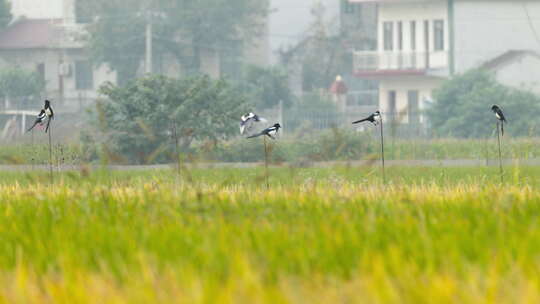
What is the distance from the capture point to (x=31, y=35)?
305ft

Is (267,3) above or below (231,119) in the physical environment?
above

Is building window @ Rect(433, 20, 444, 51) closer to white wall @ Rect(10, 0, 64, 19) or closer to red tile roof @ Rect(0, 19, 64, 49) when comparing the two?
red tile roof @ Rect(0, 19, 64, 49)

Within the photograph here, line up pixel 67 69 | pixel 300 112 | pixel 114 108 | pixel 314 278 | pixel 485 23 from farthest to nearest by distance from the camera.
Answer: pixel 67 69
pixel 485 23
pixel 300 112
pixel 114 108
pixel 314 278

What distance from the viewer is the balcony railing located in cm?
7644

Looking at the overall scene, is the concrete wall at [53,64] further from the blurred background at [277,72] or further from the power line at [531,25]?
the power line at [531,25]

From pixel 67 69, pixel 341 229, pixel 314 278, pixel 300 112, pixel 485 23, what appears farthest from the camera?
pixel 67 69

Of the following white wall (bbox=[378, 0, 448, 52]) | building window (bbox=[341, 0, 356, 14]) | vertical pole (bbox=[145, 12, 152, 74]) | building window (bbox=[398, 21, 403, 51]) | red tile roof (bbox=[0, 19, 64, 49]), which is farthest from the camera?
building window (bbox=[341, 0, 356, 14])

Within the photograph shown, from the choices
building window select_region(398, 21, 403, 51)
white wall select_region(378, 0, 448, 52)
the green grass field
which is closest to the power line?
white wall select_region(378, 0, 448, 52)

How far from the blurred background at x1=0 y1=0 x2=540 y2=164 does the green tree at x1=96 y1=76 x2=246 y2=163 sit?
5 centimetres

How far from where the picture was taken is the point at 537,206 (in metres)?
10.6

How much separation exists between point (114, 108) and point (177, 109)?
1.65m

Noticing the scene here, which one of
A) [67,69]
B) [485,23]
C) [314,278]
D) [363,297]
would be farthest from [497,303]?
[67,69]

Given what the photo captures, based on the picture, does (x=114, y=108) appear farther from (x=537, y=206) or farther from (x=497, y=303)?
(x=497, y=303)

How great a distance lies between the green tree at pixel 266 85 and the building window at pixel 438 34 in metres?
7.96
